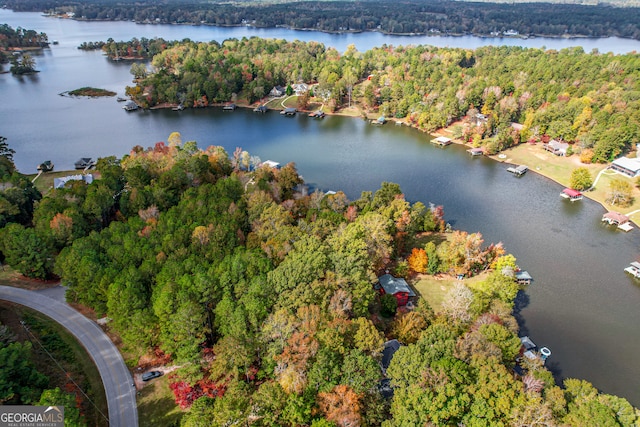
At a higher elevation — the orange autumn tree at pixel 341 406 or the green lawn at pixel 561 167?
the orange autumn tree at pixel 341 406

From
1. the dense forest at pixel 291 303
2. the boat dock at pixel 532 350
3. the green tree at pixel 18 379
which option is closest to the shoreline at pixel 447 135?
the dense forest at pixel 291 303

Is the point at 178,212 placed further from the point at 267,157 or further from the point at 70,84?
the point at 70,84

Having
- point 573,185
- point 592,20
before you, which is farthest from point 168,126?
point 592,20

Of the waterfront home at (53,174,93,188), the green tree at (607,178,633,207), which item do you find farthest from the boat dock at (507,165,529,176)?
the waterfront home at (53,174,93,188)

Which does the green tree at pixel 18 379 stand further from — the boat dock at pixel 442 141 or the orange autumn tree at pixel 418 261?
the boat dock at pixel 442 141

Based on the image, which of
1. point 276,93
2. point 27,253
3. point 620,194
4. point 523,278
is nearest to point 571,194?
point 620,194

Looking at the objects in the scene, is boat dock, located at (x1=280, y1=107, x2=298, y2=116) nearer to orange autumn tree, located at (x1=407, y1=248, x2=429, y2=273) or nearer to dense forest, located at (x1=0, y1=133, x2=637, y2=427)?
dense forest, located at (x1=0, y1=133, x2=637, y2=427)
